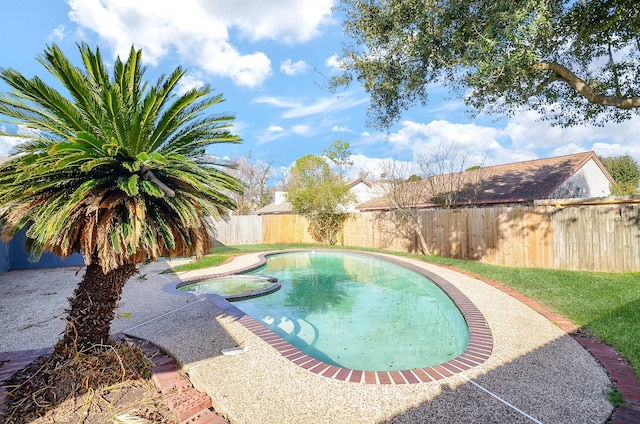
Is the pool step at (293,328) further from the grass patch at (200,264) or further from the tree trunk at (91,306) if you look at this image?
the grass patch at (200,264)

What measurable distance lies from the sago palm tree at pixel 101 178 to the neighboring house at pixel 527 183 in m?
14.0

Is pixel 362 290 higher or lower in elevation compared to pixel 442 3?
lower

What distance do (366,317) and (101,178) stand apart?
18.3 ft

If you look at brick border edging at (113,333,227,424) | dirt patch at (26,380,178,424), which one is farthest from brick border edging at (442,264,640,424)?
dirt patch at (26,380,178,424)

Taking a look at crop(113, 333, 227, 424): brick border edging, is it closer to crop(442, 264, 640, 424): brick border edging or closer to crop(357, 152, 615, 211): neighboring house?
crop(442, 264, 640, 424): brick border edging

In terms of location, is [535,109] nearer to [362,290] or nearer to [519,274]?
[519,274]

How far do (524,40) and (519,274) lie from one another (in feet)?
20.6

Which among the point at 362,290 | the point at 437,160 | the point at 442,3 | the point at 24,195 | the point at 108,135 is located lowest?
the point at 362,290

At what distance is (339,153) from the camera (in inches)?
1750

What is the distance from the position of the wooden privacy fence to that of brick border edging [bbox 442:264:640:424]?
429 centimetres

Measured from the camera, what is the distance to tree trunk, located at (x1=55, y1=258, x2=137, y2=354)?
11.0 feet

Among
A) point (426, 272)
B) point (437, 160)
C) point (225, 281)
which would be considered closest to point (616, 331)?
point (426, 272)

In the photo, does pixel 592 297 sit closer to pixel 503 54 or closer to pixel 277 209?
pixel 503 54

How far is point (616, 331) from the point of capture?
4785mm
